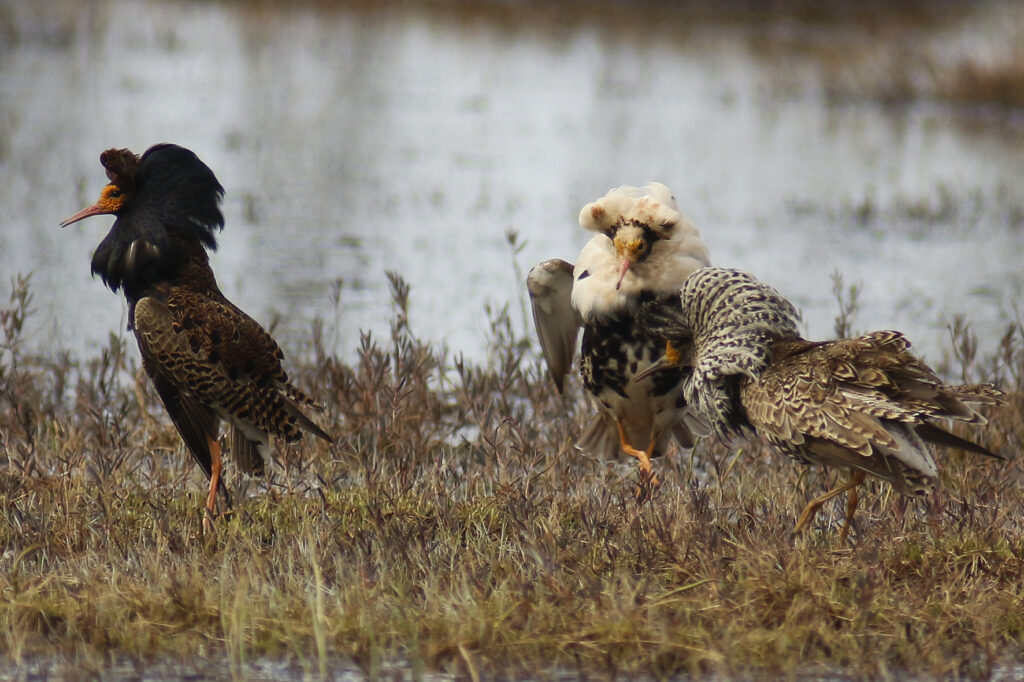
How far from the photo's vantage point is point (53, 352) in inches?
335

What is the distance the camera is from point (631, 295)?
6109 mm

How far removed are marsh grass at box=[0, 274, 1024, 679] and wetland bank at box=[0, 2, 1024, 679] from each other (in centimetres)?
2

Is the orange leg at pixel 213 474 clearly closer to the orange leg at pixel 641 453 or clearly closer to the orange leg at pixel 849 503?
the orange leg at pixel 641 453

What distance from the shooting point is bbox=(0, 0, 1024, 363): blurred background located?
10.6 metres

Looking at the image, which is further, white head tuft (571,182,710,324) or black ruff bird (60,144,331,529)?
white head tuft (571,182,710,324)

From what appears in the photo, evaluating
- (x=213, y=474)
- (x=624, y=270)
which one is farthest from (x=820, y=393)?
(x=213, y=474)

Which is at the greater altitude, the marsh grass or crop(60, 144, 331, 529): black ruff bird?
crop(60, 144, 331, 529): black ruff bird

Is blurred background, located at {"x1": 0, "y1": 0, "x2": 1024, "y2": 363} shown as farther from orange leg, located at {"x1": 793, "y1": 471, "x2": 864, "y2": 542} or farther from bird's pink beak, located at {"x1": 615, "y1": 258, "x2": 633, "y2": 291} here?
orange leg, located at {"x1": 793, "y1": 471, "x2": 864, "y2": 542}

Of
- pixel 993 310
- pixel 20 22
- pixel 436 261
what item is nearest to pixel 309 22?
pixel 20 22

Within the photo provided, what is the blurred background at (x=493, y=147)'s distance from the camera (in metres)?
10.6

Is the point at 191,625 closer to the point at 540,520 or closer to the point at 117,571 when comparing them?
the point at 117,571

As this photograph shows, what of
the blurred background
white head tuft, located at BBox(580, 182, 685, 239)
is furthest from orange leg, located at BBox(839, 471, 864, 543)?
the blurred background

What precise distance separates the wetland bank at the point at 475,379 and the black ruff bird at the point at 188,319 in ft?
0.92

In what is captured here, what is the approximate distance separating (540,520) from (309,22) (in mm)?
25696
